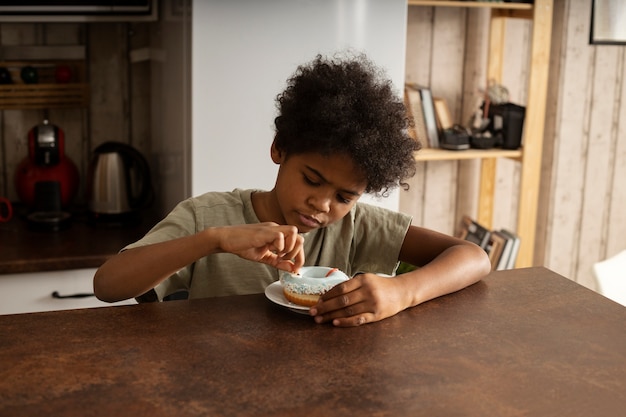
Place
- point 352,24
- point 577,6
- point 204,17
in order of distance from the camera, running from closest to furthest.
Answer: point 204,17 < point 352,24 < point 577,6

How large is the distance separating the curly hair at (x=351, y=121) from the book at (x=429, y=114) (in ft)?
4.50

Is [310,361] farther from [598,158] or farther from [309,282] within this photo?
[598,158]

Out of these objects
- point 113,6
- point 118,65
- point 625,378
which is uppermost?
point 113,6

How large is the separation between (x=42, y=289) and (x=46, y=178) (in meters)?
0.48

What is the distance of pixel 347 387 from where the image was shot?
1.02 metres

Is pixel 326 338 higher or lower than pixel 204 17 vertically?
lower

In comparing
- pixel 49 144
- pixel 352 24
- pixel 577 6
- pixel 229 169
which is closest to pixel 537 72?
pixel 577 6

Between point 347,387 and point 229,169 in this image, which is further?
point 229,169

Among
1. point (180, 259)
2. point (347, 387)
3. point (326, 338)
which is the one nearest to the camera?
point (347, 387)

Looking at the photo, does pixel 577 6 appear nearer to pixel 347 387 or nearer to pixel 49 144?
pixel 49 144

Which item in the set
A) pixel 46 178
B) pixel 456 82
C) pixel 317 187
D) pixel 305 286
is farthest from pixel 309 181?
pixel 456 82

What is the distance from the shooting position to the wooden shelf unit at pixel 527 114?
2.88 metres

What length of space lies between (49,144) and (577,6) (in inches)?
79.8

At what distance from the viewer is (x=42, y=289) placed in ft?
7.35
